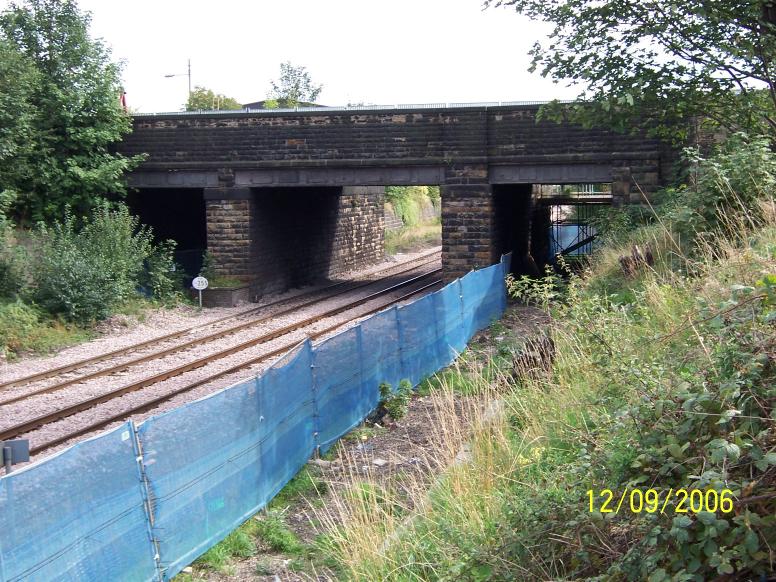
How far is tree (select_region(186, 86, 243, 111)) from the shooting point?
5390 centimetres

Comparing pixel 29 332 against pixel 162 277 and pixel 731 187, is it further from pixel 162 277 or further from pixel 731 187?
pixel 731 187

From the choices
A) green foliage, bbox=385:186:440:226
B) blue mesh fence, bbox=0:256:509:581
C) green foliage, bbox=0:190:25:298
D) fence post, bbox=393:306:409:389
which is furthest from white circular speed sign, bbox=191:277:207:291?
green foliage, bbox=385:186:440:226

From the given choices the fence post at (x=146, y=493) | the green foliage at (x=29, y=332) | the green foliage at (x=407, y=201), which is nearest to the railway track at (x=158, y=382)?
the green foliage at (x=29, y=332)

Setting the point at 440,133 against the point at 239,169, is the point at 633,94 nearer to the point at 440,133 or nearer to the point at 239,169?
the point at 440,133

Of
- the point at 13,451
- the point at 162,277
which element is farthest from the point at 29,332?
the point at 13,451

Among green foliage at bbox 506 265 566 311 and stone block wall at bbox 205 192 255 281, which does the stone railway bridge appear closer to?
stone block wall at bbox 205 192 255 281

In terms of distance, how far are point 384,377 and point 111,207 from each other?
1270cm

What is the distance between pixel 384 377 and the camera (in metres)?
11.0

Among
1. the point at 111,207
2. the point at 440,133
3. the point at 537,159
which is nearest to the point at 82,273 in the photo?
the point at 111,207

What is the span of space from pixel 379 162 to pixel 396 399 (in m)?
11.3

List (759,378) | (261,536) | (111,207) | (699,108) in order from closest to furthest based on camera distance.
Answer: (759,378) < (261,536) < (699,108) < (111,207)
